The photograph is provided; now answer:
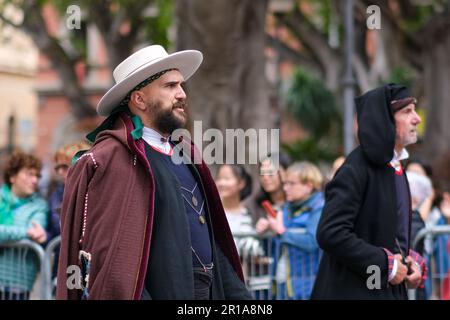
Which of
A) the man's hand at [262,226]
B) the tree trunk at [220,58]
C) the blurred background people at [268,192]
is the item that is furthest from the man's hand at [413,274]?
the tree trunk at [220,58]

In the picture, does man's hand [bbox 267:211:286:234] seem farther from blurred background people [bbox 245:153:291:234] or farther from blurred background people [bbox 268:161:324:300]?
blurred background people [bbox 245:153:291:234]

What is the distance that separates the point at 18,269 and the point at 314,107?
1850 centimetres

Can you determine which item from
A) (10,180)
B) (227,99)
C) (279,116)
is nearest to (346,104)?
(227,99)

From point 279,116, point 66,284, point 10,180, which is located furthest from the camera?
point 279,116

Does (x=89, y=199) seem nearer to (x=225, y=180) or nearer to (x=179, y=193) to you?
(x=179, y=193)

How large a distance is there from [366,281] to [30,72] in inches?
1529

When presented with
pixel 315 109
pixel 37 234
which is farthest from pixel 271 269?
pixel 315 109

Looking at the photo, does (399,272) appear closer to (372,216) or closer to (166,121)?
(372,216)

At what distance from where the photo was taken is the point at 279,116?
95.3 feet

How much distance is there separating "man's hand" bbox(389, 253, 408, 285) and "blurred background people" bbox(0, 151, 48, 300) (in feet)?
10.9

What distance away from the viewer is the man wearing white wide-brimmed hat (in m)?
4.22

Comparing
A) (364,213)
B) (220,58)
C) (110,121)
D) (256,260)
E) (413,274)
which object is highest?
(220,58)

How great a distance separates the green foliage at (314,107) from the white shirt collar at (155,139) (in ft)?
67.7

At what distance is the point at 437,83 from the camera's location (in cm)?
1800
